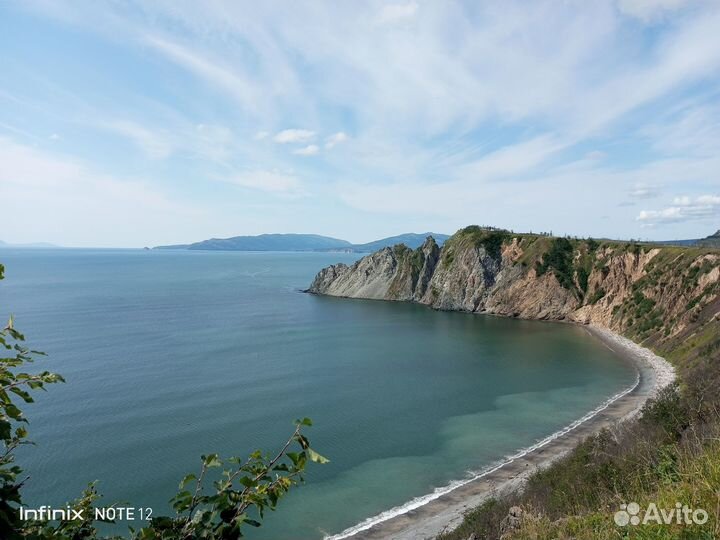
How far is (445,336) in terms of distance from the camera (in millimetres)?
75938

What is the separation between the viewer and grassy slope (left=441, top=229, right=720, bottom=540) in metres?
7.29

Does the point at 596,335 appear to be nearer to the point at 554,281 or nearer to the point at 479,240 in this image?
the point at 554,281

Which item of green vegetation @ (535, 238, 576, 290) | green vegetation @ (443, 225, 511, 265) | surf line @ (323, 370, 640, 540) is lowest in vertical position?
surf line @ (323, 370, 640, 540)

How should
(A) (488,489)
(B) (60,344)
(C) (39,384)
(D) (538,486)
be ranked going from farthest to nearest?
(B) (60,344), (A) (488,489), (D) (538,486), (C) (39,384)

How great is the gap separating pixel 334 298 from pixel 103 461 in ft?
300

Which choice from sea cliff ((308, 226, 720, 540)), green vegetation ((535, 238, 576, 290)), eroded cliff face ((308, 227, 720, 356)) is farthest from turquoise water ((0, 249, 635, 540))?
green vegetation ((535, 238, 576, 290))

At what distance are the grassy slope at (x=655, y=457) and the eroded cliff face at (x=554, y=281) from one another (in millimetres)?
372

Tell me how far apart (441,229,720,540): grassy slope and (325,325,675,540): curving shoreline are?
3.63 m

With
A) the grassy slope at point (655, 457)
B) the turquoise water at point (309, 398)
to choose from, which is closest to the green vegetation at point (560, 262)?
the turquoise water at point (309, 398)

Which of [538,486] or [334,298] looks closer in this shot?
[538,486]

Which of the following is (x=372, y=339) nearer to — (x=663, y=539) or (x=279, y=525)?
(x=279, y=525)

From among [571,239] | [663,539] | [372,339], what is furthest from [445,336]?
[663,539]

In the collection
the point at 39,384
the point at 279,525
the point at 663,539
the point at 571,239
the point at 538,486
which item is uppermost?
the point at 571,239

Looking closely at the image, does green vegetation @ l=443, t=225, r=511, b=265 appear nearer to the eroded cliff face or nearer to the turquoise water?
the eroded cliff face
